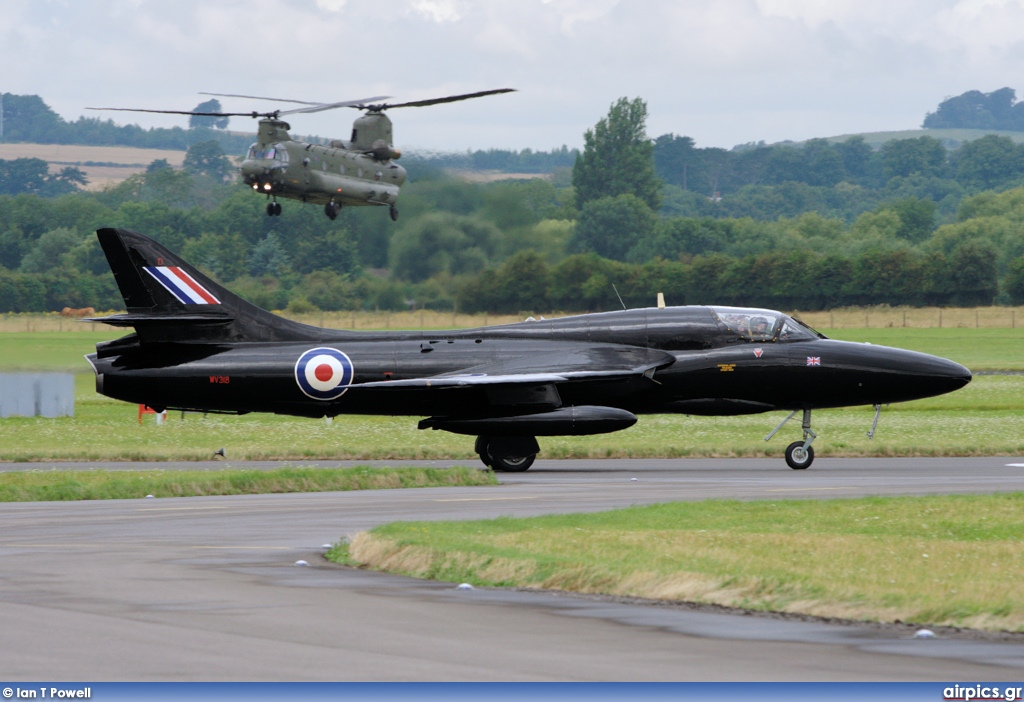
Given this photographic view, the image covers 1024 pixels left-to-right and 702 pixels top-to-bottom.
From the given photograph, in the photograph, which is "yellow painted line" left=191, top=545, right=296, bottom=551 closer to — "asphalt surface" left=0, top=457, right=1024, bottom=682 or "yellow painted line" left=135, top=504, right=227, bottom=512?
"asphalt surface" left=0, top=457, right=1024, bottom=682

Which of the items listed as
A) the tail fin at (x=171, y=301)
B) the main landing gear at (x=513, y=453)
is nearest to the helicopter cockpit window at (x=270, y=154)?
the tail fin at (x=171, y=301)

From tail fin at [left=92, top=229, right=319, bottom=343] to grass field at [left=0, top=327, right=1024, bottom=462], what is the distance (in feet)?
10.0

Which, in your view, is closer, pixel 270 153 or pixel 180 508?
pixel 180 508

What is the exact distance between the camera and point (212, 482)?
21703 mm

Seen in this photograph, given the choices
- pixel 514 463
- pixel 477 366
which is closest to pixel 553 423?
pixel 514 463

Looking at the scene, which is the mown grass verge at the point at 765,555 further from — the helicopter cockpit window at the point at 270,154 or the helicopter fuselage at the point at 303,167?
the helicopter cockpit window at the point at 270,154

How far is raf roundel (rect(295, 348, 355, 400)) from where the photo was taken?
85.0ft

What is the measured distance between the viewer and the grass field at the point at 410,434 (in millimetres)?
29062

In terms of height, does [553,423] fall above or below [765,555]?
above

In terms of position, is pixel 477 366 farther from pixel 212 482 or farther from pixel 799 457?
pixel 212 482

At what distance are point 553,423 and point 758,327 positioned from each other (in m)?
4.55

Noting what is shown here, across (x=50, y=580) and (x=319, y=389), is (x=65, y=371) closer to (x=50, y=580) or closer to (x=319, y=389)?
(x=319, y=389)

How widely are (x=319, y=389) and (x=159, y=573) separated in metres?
12.9

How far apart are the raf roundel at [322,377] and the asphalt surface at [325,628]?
8.47 meters
